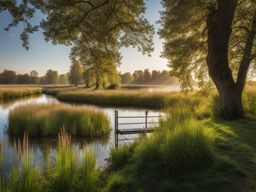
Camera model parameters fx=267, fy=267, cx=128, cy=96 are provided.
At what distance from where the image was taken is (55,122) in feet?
56.9

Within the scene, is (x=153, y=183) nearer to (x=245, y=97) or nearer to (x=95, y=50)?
(x=95, y=50)

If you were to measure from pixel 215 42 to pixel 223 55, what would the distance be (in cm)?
79

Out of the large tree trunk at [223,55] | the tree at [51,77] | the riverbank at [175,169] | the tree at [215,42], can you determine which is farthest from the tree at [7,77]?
the riverbank at [175,169]

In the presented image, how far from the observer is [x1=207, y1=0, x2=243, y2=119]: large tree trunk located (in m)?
13.3

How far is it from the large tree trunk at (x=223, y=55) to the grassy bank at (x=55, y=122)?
767cm

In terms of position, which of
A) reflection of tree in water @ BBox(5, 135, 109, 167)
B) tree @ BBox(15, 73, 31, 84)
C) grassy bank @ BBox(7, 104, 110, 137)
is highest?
tree @ BBox(15, 73, 31, 84)

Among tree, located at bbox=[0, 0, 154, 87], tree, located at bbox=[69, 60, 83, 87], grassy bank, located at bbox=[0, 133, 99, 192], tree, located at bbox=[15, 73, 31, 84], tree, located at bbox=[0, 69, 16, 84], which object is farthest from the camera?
tree, located at bbox=[15, 73, 31, 84]

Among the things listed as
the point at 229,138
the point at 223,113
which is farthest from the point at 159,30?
the point at 229,138

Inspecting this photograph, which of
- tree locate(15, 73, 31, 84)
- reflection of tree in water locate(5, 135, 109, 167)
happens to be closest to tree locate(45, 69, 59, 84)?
tree locate(15, 73, 31, 84)

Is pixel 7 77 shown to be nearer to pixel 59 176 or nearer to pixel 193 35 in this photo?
pixel 193 35

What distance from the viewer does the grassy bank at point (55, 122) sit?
1661cm

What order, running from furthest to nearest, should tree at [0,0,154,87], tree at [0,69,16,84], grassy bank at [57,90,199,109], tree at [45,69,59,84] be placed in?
tree at [45,69,59,84] < tree at [0,69,16,84] < grassy bank at [57,90,199,109] < tree at [0,0,154,87]

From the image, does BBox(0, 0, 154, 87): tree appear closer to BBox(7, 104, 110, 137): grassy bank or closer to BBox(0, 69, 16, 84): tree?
BBox(7, 104, 110, 137): grassy bank

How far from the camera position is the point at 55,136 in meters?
16.4
